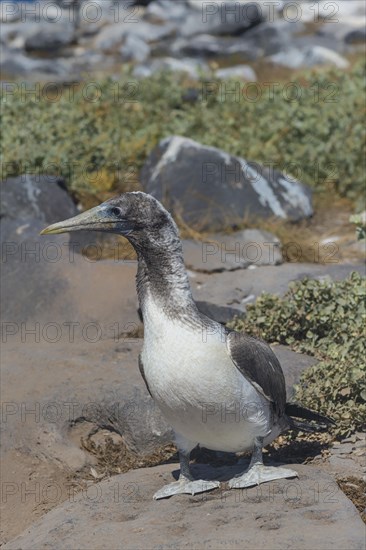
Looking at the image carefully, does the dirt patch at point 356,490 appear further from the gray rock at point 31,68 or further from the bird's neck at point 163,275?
the gray rock at point 31,68

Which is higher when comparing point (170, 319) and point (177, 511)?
point (170, 319)

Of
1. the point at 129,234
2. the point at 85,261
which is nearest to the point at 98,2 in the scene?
the point at 85,261

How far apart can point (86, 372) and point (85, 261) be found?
7.02 feet

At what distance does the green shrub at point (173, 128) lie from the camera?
13.1 metres

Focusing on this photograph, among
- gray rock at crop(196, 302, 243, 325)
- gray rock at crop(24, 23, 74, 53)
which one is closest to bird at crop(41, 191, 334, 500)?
gray rock at crop(196, 302, 243, 325)

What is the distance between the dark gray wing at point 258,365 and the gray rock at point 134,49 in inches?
1167

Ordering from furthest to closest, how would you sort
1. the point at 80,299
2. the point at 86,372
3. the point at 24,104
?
→ the point at 24,104, the point at 80,299, the point at 86,372

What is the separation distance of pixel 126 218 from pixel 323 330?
10.6 ft

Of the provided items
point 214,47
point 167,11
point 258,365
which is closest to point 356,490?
point 258,365

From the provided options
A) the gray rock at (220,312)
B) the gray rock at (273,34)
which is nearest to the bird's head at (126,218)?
the gray rock at (220,312)

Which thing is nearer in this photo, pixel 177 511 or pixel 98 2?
pixel 177 511

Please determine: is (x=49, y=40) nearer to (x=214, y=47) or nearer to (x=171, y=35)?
(x=171, y=35)

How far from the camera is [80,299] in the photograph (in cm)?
979

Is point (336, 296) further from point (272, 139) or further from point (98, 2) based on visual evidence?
point (98, 2)
